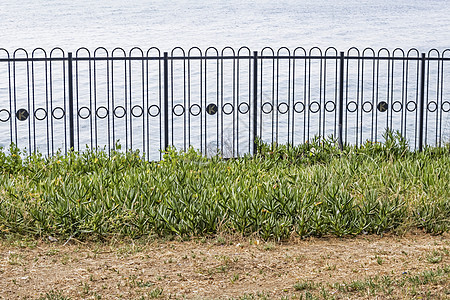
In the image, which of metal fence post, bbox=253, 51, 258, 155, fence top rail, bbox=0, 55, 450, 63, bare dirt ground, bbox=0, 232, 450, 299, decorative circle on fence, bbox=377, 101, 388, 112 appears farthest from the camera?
decorative circle on fence, bbox=377, 101, 388, 112

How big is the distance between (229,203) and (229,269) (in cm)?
108

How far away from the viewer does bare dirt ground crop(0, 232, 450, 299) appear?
4.46 meters

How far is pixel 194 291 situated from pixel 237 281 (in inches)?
16.0

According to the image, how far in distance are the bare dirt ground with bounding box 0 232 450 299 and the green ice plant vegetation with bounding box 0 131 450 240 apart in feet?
0.57

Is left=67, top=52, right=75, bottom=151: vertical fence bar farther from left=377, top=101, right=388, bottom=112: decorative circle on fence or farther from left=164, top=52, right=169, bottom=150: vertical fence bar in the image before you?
Answer: left=377, top=101, right=388, bottom=112: decorative circle on fence

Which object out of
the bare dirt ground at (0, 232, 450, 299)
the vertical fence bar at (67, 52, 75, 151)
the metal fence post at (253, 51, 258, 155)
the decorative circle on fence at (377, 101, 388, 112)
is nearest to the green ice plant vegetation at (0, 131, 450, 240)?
the bare dirt ground at (0, 232, 450, 299)

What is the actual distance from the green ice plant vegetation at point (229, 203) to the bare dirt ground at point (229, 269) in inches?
6.9

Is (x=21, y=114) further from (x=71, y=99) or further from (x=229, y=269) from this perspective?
(x=229, y=269)

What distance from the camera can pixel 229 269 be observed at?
489 centimetres

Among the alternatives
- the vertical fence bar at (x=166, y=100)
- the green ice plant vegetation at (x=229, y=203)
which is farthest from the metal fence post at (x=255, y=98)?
the green ice plant vegetation at (x=229, y=203)

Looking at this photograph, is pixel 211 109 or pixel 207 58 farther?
pixel 211 109

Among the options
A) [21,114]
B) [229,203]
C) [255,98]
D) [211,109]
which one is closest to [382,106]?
[255,98]

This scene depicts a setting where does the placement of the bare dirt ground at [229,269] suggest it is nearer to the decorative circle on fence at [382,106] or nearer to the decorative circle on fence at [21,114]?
the decorative circle on fence at [21,114]

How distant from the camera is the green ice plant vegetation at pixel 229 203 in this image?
568cm
